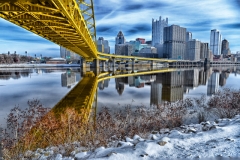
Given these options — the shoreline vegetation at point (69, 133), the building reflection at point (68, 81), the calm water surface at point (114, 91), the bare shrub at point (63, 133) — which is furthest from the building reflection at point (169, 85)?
the bare shrub at point (63, 133)

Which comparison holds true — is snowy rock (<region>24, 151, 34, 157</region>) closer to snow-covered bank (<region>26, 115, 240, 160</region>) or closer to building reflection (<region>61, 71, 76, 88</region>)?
snow-covered bank (<region>26, 115, 240, 160</region>)

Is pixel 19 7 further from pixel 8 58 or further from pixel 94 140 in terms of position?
pixel 8 58

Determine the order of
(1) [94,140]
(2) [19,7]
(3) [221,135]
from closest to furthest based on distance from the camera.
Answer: (3) [221,135]
(1) [94,140]
(2) [19,7]

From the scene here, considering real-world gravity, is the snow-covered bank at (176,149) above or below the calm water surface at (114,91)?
above

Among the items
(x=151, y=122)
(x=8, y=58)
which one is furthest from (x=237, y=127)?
(x=8, y=58)

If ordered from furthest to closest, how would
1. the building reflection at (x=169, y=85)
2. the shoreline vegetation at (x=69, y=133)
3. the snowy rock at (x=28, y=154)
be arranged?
the building reflection at (x=169, y=85) → the shoreline vegetation at (x=69, y=133) → the snowy rock at (x=28, y=154)

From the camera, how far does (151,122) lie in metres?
9.07

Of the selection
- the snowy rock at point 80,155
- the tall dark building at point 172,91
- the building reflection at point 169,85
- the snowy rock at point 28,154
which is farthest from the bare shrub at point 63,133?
the tall dark building at point 172,91

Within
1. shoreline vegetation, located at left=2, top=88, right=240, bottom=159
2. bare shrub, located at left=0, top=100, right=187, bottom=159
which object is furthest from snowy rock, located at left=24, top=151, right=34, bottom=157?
bare shrub, located at left=0, top=100, right=187, bottom=159

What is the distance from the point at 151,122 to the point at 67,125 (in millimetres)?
4042

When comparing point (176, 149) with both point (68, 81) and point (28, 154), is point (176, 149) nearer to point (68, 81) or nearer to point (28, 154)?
point (28, 154)

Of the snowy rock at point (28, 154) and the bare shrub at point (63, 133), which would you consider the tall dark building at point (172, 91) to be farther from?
the snowy rock at point (28, 154)

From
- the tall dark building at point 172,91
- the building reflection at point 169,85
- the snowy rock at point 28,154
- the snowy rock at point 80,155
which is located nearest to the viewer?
the snowy rock at point 80,155

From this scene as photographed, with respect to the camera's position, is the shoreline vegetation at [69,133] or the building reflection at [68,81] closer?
the shoreline vegetation at [69,133]
